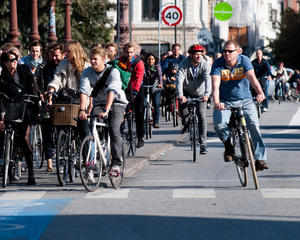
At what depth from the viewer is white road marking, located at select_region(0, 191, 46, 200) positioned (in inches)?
386

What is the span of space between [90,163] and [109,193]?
16.5 inches

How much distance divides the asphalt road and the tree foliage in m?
31.6

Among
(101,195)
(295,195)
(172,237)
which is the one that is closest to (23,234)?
(172,237)

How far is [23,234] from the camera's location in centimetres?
739

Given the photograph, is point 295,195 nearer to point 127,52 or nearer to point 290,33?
point 127,52

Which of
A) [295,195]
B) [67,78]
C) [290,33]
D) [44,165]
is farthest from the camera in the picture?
[290,33]

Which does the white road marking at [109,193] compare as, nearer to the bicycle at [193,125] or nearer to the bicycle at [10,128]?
the bicycle at [10,128]

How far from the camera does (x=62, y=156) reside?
35.1 feet

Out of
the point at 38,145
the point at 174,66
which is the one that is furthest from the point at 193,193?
the point at 174,66

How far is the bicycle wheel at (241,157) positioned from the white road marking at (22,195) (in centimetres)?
Answer: 228

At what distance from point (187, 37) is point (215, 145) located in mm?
44141

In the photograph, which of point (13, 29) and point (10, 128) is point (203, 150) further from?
point (13, 29)

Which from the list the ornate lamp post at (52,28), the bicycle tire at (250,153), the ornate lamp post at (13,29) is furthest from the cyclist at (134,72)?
the ornate lamp post at (52,28)

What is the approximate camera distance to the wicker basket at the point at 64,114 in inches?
424
